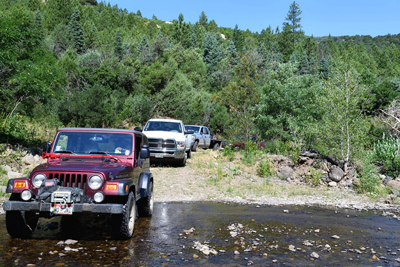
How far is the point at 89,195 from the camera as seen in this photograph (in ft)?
18.3

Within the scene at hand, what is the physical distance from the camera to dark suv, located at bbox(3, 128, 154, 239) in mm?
5387

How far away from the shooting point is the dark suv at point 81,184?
5387 millimetres

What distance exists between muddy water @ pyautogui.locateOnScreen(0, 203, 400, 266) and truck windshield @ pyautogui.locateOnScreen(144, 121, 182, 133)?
8236 mm

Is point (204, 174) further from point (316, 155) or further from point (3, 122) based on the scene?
point (3, 122)

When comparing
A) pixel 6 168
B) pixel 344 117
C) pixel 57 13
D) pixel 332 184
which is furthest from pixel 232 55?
pixel 6 168

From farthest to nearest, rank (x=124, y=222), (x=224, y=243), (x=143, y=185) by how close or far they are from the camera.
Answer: (x=143, y=185) → (x=224, y=243) → (x=124, y=222)

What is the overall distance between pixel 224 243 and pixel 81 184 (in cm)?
261

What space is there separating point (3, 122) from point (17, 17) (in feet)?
16.5

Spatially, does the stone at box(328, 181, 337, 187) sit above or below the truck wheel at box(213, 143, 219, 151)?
below

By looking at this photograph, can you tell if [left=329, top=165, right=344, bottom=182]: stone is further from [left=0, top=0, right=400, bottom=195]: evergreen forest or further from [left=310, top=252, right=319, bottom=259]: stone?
[left=310, top=252, right=319, bottom=259]: stone

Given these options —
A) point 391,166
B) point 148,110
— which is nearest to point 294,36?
point 148,110

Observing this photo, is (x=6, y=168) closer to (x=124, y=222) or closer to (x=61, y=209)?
(x=61, y=209)

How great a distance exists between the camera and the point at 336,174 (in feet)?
46.8

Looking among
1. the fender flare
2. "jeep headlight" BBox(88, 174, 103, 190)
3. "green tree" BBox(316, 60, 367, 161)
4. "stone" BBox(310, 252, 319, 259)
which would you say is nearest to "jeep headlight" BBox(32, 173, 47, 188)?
"jeep headlight" BBox(88, 174, 103, 190)
